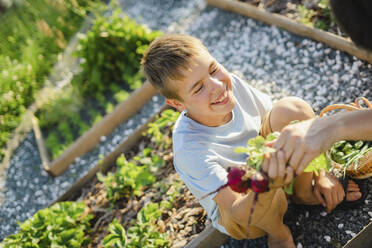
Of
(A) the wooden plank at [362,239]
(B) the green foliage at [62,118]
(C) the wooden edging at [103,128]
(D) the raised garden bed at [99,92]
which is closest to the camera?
(A) the wooden plank at [362,239]

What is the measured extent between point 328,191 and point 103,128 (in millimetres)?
2374

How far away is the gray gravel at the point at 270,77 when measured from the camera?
2191mm

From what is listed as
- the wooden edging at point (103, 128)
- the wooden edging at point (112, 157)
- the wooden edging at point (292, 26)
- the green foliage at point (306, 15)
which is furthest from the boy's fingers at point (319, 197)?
the wooden edging at point (103, 128)

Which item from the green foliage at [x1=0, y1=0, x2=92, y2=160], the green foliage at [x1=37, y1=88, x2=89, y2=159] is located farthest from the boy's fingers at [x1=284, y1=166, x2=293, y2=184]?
the green foliage at [x1=0, y1=0, x2=92, y2=160]

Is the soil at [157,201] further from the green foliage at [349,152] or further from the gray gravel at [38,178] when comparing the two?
the green foliage at [349,152]

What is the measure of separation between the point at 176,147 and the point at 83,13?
3.94 metres

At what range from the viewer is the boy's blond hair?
203 cm

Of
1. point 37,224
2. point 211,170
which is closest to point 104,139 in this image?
point 37,224

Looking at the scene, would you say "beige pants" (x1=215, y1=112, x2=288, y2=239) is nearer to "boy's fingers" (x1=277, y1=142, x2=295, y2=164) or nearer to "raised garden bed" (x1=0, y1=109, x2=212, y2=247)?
"boy's fingers" (x1=277, y1=142, x2=295, y2=164)

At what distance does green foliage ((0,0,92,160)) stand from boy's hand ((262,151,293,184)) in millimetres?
3610

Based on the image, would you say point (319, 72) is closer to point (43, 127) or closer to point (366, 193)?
point (366, 193)

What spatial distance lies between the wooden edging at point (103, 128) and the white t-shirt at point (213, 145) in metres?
1.65

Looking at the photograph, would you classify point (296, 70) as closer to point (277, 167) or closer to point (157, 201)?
point (157, 201)

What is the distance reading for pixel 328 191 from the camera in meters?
2.13
